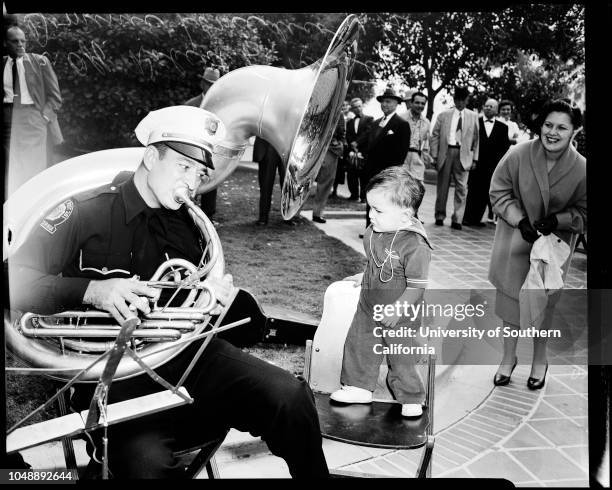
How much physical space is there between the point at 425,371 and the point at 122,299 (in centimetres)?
127

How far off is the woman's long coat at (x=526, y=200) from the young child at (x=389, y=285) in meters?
0.85

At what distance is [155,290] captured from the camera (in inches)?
85.4

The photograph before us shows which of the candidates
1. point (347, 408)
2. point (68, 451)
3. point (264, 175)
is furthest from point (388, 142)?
point (68, 451)

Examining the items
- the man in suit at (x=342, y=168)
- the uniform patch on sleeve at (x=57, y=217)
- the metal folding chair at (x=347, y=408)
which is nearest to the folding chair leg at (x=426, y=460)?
the metal folding chair at (x=347, y=408)

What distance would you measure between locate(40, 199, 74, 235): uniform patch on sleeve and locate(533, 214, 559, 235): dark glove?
1.99 meters

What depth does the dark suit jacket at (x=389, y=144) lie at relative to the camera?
4141mm

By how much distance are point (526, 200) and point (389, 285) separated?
109 centimetres

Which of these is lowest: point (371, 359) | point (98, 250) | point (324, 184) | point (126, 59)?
point (371, 359)

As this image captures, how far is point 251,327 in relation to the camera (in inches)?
100

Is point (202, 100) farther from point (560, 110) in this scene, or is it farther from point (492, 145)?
point (492, 145)

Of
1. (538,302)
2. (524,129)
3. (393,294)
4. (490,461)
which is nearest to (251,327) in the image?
(393,294)

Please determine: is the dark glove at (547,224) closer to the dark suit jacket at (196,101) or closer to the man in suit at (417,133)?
the man in suit at (417,133)

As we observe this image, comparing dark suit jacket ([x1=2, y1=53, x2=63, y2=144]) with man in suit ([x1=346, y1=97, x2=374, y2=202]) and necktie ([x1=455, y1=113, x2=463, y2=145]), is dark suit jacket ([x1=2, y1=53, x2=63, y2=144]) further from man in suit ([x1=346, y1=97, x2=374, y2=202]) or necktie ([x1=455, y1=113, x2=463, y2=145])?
man in suit ([x1=346, y1=97, x2=374, y2=202])

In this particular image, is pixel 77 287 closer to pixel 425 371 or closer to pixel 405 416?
pixel 405 416
